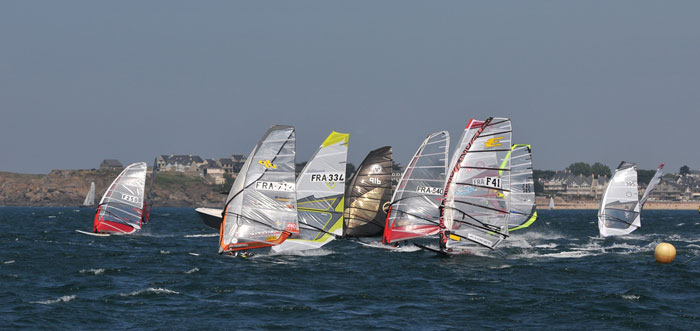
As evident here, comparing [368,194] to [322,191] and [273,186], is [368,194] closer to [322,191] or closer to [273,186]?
[322,191]

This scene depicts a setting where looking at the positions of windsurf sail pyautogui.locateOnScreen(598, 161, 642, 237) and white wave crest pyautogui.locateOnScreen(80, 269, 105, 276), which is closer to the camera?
white wave crest pyautogui.locateOnScreen(80, 269, 105, 276)

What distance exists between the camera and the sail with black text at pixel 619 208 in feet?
218

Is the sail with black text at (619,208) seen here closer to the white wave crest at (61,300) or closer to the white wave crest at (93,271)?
the white wave crest at (93,271)

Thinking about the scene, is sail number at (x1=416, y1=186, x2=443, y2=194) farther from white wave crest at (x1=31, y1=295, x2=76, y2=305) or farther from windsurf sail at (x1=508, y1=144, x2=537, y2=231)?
white wave crest at (x1=31, y1=295, x2=76, y2=305)

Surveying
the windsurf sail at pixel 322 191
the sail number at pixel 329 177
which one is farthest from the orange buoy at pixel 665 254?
the sail number at pixel 329 177

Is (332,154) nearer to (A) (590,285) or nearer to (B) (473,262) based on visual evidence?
(B) (473,262)

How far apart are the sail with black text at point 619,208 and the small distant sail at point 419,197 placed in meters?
26.2

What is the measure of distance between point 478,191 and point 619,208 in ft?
96.7

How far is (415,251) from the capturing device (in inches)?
1886

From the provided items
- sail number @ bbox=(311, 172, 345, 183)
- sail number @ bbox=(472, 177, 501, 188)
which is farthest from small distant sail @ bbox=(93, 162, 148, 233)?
sail number @ bbox=(472, 177, 501, 188)

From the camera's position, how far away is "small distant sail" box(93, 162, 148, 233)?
193 ft

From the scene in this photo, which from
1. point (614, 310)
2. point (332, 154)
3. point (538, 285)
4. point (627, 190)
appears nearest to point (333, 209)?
point (332, 154)

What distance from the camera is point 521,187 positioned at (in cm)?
6253

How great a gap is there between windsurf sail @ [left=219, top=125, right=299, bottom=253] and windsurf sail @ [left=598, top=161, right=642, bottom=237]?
34940mm
